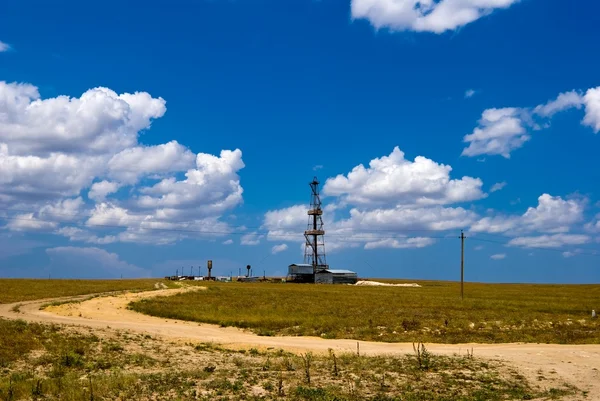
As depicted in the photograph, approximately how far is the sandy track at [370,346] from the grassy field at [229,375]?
1.61m

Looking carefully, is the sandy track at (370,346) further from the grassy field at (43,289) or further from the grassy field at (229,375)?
the grassy field at (43,289)

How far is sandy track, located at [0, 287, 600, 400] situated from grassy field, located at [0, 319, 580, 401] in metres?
1.61

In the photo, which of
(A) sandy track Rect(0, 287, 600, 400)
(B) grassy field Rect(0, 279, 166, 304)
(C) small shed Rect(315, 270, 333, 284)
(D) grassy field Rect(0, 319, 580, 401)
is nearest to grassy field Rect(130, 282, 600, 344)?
(A) sandy track Rect(0, 287, 600, 400)

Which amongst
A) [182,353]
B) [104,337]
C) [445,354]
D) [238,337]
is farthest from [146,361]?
[445,354]

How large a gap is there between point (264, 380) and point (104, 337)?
53.7 ft

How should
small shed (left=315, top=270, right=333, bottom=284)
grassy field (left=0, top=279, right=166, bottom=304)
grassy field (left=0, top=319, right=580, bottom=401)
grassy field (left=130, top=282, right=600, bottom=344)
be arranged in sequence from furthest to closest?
small shed (left=315, top=270, right=333, bottom=284) < grassy field (left=0, top=279, right=166, bottom=304) < grassy field (left=130, top=282, right=600, bottom=344) < grassy field (left=0, top=319, right=580, bottom=401)

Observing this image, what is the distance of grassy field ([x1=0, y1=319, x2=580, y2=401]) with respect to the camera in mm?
21094

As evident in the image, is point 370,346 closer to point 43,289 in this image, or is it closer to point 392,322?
point 392,322

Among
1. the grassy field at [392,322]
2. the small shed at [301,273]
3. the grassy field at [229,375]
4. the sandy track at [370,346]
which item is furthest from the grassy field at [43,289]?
the small shed at [301,273]

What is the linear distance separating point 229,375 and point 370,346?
13640 mm

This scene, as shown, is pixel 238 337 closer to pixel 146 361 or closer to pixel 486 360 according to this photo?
pixel 146 361

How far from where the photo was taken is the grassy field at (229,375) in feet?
69.2

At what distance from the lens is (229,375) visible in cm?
2447

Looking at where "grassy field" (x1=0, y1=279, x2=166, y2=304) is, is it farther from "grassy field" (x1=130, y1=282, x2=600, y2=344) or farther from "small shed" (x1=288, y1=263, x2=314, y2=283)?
"small shed" (x1=288, y1=263, x2=314, y2=283)
